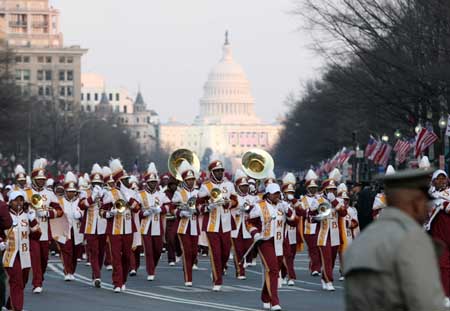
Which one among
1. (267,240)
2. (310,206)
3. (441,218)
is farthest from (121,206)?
(441,218)

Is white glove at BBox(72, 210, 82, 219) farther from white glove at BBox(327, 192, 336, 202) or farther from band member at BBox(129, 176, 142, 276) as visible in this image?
white glove at BBox(327, 192, 336, 202)

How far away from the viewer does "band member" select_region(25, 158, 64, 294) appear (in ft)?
71.6

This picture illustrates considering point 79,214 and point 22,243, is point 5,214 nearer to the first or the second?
point 22,243

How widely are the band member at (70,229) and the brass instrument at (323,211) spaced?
14.1ft

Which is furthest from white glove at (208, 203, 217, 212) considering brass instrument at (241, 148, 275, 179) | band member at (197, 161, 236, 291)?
brass instrument at (241, 148, 275, 179)

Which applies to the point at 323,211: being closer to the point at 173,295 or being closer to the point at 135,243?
the point at 173,295

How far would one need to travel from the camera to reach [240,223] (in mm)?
27250

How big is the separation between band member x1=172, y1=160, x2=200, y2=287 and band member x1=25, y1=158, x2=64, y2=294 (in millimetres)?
2135

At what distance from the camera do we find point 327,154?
102 metres

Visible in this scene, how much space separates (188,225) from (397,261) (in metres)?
17.8

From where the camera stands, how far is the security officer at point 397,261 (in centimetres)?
686

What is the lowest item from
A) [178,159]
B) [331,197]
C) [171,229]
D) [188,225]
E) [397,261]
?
[397,261]

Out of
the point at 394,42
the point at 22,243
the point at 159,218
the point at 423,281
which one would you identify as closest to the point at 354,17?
the point at 394,42

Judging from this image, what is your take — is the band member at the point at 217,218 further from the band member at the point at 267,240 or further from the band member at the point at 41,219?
the band member at the point at 267,240
